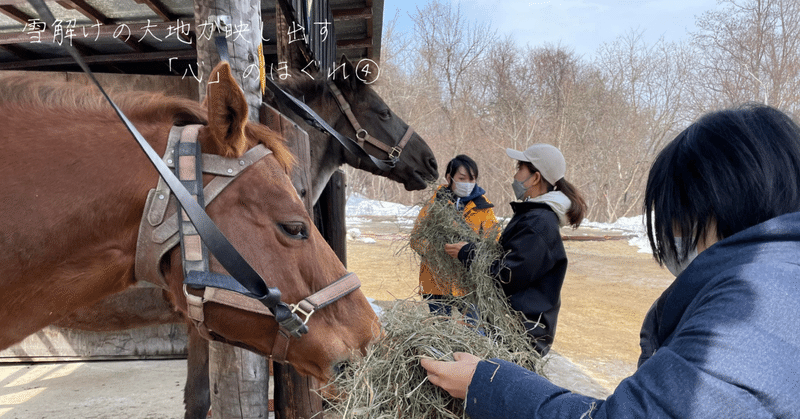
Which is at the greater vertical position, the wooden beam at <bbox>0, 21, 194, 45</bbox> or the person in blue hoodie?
the wooden beam at <bbox>0, 21, 194, 45</bbox>

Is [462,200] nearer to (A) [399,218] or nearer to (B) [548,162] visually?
(B) [548,162]

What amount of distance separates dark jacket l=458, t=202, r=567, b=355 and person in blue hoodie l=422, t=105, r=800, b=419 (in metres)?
1.12

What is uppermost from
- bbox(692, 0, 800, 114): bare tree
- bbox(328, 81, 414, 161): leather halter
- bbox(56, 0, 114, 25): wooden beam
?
bbox(692, 0, 800, 114): bare tree

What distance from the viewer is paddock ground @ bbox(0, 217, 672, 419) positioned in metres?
3.69

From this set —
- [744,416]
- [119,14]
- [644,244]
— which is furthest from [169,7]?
[644,244]

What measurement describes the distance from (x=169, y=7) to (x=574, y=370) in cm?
503

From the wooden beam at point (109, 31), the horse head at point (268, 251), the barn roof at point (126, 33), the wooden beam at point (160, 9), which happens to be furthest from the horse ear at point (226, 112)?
the wooden beam at point (109, 31)

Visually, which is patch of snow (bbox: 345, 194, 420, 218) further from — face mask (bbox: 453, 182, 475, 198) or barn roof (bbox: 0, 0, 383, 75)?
face mask (bbox: 453, 182, 475, 198)

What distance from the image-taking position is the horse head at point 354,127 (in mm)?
3396

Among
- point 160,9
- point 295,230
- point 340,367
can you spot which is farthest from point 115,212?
point 160,9

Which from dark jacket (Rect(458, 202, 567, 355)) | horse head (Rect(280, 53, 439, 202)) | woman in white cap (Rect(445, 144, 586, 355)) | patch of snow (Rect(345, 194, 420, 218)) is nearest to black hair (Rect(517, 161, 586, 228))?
woman in white cap (Rect(445, 144, 586, 355))

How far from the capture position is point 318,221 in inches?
135

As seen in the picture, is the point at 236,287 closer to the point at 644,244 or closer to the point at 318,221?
the point at 318,221

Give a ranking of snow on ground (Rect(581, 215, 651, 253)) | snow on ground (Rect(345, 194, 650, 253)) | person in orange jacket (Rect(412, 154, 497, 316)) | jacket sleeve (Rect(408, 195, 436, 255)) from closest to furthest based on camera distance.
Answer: jacket sleeve (Rect(408, 195, 436, 255)), person in orange jacket (Rect(412, 154, 497, 316)), snow on ground (Rect(581, 215, 651, 253)), snow on ground (Rect(345, 194, 650, 253))
